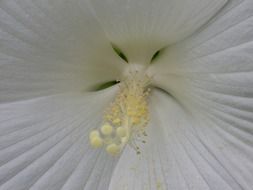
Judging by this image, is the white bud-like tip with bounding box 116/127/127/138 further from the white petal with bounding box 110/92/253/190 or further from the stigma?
the white petal with bounding box 110/92/253/190

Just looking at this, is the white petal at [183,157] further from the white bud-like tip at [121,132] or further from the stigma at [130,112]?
the white bud-like tip at [121,132]

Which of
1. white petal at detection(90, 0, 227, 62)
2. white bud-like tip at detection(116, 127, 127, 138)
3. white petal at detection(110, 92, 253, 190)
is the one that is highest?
white petal at detection(90, 0, 227, 62)

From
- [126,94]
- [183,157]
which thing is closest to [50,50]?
[126,94]

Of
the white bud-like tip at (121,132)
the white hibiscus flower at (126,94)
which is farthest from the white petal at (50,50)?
the white bud-like tip at (121,132)

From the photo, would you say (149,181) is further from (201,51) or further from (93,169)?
(201,51)

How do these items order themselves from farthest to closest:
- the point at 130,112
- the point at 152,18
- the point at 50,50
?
the point at 130,112
the point at 50,50
the point at 152,18

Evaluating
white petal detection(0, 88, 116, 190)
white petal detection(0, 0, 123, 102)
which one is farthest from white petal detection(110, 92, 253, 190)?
white petal detection(0, 0, 123, 102)

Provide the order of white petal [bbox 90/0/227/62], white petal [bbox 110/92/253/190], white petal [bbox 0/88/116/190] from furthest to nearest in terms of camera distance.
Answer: white petal [bbox 0/88/116/190] → white petal [bbox 110/92/253/190] → white petal [bbox 90/0/227/62]

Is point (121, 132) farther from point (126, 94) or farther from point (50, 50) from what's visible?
point (50, 50)
